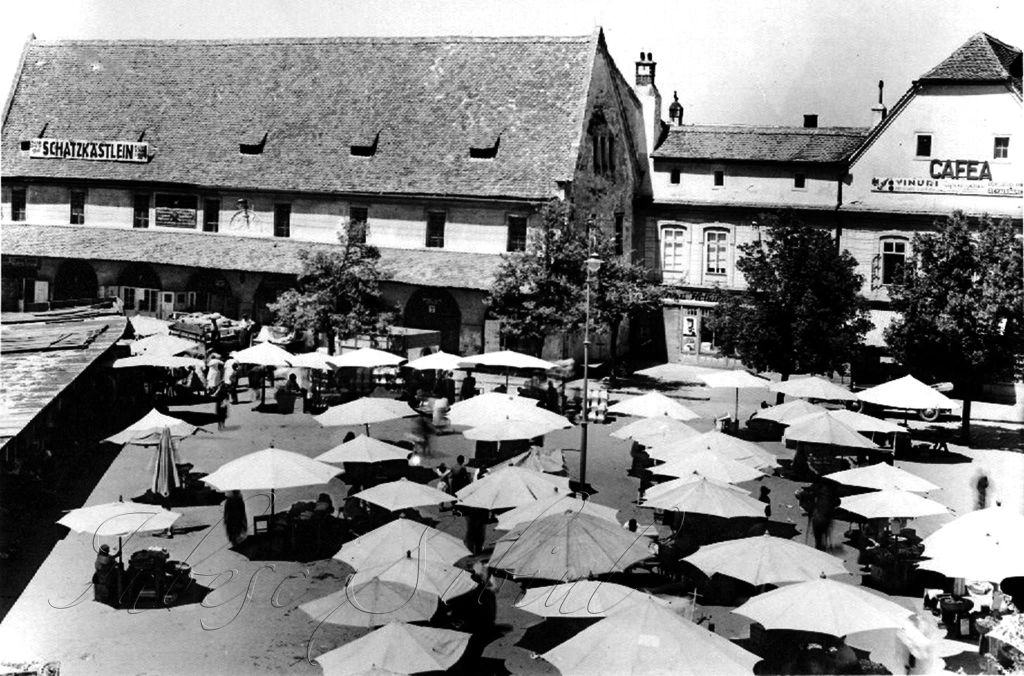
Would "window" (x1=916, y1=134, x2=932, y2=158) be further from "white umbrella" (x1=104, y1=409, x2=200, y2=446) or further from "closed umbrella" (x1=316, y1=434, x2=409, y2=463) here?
"white umbrella" (x1=104, y1=409, x2=200, y2=446)

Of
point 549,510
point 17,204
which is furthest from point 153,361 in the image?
point 17,204

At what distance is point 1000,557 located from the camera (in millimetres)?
14531

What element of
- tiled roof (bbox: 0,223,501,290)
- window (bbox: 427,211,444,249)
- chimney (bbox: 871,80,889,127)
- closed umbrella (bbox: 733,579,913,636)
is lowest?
closed umbrella (bbox: 733,579,913,636)

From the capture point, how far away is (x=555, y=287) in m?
37.2

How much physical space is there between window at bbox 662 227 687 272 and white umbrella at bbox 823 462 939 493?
26299 millimetres

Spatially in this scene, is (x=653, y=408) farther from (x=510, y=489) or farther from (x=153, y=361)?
(x=153, y=361)

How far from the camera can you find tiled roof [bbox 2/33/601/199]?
4297 centimetres

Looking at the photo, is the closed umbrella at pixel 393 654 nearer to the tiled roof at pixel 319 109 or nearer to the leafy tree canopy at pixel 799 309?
the leafy tree canopy at pixel 799 309

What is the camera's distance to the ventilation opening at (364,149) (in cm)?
4453

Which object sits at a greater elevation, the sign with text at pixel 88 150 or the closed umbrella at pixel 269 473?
the sign with text at pixel 88 150

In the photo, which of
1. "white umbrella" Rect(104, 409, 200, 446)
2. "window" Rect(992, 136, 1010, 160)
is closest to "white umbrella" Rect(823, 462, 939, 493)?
"white umbrella" Rect(104, 409, 200, 446)

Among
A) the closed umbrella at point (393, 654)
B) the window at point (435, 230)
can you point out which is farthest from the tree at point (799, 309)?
the closed umbrella at point (393, 654)

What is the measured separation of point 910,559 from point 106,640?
42.4ft

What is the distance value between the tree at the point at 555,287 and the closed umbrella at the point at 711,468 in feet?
53.4
